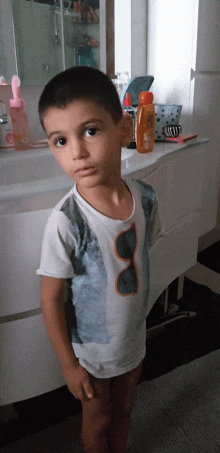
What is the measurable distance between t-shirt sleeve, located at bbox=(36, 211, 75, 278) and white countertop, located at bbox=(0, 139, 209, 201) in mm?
130

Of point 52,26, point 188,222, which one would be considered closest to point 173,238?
point 188,222

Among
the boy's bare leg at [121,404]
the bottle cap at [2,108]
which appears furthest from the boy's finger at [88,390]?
the bottle cap at [2,108]

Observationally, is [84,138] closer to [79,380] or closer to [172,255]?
[79,380]

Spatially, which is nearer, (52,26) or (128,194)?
(128,194)

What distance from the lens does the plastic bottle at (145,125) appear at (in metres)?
1.14

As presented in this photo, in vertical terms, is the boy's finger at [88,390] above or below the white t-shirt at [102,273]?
below

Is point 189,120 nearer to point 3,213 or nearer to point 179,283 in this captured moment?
point 179,283

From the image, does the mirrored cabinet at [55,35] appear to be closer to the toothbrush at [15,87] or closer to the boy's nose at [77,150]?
the toothbrush at [15,87]

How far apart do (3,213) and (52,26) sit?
3.04ft

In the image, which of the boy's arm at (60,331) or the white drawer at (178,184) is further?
the white drawer at (178,184)

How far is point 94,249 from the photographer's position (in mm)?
601

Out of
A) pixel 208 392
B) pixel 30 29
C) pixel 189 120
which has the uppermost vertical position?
pixel 30 29

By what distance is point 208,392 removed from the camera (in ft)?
3.77

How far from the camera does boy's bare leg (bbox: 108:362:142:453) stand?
74 centimetres
